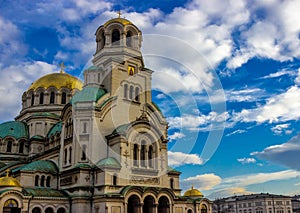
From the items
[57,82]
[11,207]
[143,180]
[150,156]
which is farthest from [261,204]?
[11,207]

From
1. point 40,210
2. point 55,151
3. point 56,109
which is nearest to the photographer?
point 40,210

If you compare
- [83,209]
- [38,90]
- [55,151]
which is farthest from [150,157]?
[38,90]

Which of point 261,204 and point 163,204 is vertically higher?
point 163,204

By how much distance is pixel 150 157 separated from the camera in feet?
120

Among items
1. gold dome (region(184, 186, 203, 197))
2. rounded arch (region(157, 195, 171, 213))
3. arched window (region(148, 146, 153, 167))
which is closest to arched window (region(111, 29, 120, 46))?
arched window (region(148, 146, 153, 167))

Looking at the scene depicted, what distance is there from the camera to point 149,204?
1326 inches

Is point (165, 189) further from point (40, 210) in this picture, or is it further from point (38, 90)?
point (38, 90)

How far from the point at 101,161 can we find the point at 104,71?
11.8 metres

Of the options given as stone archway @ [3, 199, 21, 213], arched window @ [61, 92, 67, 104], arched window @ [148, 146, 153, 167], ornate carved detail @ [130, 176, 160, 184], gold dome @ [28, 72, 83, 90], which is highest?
gold dome @ [28, 72, 83, 90]

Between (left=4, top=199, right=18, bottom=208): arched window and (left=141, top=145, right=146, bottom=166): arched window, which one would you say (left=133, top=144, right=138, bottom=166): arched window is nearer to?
(left=141, top=145, right=146, bottom=166): arched window

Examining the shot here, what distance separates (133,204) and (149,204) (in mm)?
1832

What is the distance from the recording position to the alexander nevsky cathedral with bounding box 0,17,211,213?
106 feet

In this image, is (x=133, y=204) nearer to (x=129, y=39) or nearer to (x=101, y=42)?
(x=129, y=39)

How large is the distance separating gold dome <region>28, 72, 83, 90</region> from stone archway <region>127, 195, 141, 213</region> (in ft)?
77.7
